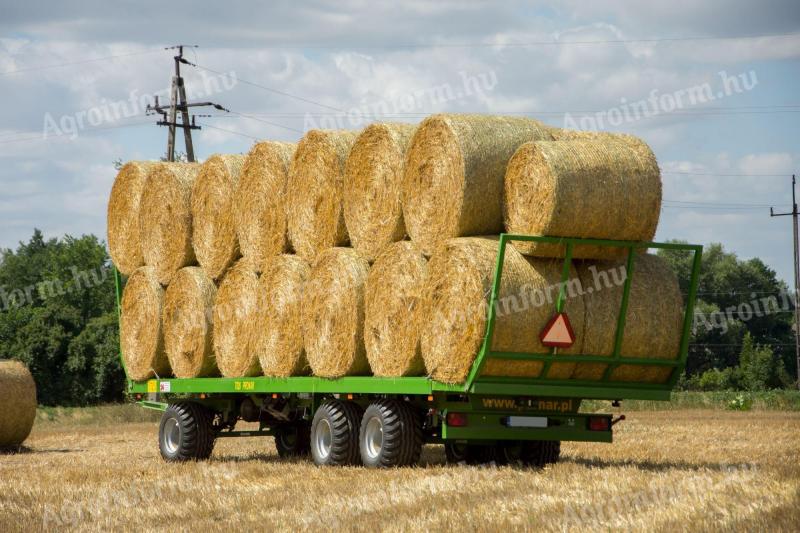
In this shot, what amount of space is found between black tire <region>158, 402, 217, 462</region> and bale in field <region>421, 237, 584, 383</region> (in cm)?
589

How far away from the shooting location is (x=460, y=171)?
13.2 m

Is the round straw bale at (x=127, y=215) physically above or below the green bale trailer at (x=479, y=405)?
above

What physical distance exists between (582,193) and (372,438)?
390cm

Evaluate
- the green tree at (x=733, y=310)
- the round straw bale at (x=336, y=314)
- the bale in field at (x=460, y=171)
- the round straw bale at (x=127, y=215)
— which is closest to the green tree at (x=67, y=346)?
the green tree at (x=733, y=310)

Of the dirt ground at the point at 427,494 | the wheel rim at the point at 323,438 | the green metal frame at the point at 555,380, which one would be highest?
the green metal frame at the point at 555,380

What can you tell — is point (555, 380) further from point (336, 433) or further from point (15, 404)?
point (15, 404)

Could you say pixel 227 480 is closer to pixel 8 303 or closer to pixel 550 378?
pixel 550 378

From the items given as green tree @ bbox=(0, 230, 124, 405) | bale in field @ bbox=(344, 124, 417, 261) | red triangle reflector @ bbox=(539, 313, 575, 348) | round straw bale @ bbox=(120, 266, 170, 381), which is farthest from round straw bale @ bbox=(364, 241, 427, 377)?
green tree @ bbox=(0, 230, 124, 405)

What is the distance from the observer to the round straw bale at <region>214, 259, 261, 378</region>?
16.9 m

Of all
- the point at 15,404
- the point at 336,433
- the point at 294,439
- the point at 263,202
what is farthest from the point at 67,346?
the point at 336,433

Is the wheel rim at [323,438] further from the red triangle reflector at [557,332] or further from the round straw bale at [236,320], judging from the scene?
the red triangle reflector at [557,332]

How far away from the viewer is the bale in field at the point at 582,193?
12711 mm

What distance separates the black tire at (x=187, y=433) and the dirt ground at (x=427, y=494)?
85 cm

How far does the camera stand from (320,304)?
1520 centimetres
